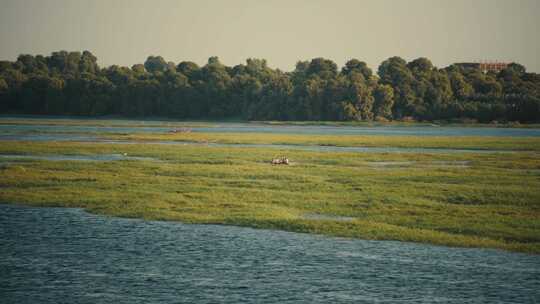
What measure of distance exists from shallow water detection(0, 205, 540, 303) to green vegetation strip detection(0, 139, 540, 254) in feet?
6.49

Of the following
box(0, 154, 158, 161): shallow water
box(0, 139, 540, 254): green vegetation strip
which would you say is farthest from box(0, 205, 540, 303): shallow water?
box(0, 154, 158, 161): shallow water

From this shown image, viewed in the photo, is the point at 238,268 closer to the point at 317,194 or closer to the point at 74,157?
the point at 317,194

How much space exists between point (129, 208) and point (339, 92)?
14729cm

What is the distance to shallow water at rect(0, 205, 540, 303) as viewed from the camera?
18734mm

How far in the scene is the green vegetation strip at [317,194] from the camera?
27234 mm

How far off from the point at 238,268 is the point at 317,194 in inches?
597

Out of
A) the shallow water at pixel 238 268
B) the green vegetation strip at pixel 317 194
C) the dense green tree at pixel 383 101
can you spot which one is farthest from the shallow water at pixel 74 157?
the dense green tree at pixel 383 101

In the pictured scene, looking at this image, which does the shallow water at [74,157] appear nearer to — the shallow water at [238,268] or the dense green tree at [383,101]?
the shallow water at [238,268]

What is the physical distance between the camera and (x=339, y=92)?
175500 millimetres

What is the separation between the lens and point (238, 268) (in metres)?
21.4

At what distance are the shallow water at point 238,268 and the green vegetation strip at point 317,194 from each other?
1.98m

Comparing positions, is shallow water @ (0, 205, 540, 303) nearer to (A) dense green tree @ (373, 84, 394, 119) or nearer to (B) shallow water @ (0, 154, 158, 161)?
(B) shallow water @ (0, 154, 158, 161)

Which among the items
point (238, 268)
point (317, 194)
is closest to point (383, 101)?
point (317, 194)

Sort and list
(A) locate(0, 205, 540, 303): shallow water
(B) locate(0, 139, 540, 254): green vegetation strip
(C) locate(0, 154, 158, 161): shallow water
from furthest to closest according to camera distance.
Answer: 1. (C) locate(0, 154, 158, 161): shallow water
2. (B) locate(0, 139, 540, 254): green vegetation strip
3. (A) locate(0, 205, 540, 303): shallow water
